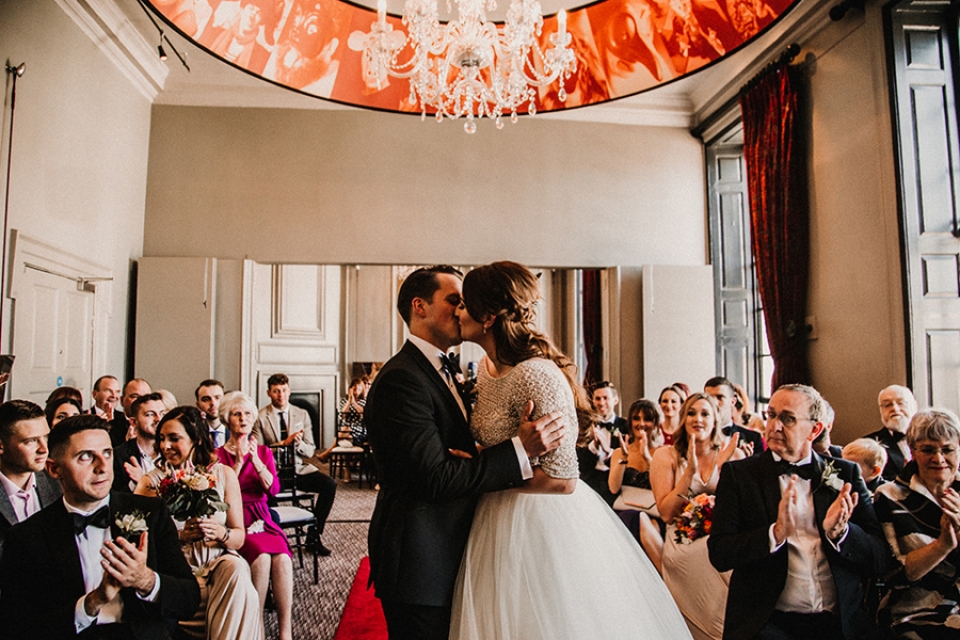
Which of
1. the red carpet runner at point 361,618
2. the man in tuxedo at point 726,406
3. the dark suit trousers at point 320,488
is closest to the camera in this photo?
the red carpet runner at point 361,618

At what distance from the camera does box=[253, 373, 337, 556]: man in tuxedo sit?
225 inches

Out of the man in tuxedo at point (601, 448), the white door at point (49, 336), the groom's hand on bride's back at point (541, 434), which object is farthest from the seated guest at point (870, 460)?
the white door at point (49, 336)

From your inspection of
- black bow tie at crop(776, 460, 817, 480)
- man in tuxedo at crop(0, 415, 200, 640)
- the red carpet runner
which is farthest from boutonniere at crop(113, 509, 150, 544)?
black bow tie at crop(776, 460, 817, 480)

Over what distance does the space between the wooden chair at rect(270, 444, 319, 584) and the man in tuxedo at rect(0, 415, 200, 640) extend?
2.38m

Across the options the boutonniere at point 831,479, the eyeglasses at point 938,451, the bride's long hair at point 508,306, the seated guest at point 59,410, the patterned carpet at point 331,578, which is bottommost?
the patterned carpet at point 331,578

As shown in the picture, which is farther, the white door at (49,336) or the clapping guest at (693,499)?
the white door at (49,336)

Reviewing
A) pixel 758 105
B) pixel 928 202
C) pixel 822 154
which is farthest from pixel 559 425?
pixel 758 105

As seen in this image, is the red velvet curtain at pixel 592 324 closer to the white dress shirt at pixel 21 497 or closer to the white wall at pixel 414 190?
the white wall at pixel 414 190

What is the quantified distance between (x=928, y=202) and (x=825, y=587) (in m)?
3.57

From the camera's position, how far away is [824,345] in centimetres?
557

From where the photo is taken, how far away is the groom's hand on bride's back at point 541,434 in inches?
66.1

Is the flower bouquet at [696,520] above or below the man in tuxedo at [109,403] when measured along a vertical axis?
below

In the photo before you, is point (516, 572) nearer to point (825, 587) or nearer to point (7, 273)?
point (825, 587)

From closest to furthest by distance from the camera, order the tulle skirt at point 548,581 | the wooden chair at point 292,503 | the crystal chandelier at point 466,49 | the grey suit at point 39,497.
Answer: the tulle skirt at point 548,581
the grey suit at point 39,497
the crystal chandelier at point 466,49
the wooden chair at point 292,503
